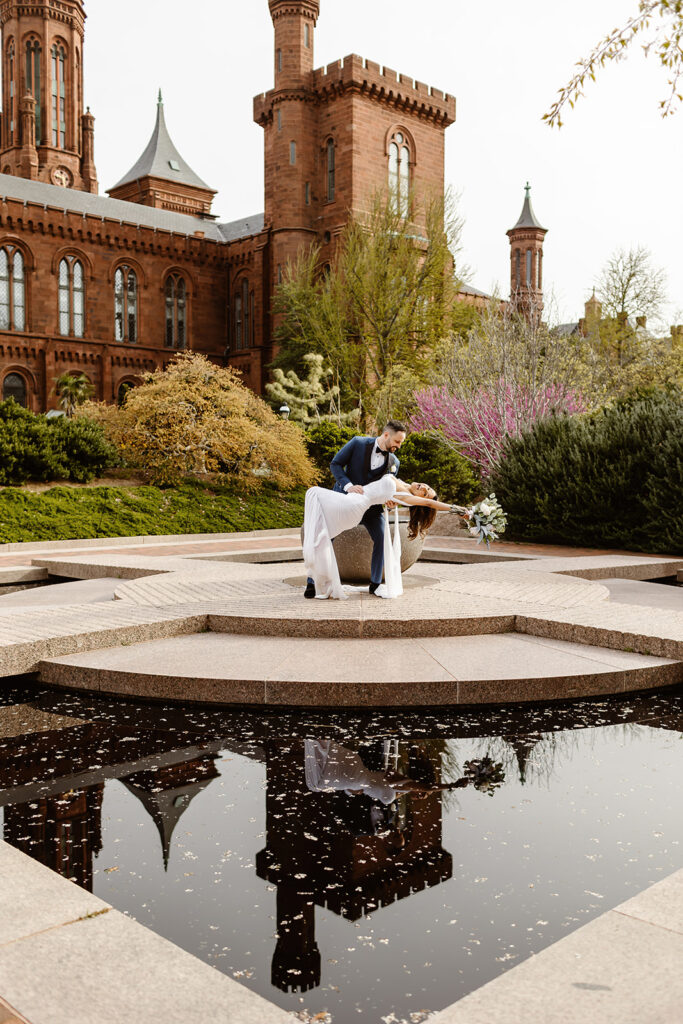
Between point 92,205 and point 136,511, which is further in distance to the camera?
point 92,205

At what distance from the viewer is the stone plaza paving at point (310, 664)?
2174 millimetres

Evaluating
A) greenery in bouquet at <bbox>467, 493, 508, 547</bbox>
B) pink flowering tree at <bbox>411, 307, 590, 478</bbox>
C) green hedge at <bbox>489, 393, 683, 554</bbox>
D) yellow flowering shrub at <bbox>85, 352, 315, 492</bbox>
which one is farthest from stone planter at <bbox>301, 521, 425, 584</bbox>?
yellow flowering shrub at <bbox>85, 352, 315, 492</bbox>

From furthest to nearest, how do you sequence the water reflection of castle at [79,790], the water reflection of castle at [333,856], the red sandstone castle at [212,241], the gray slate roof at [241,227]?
the gray slate roof at [241,227], the red sandstone castle at [212,241], the water reflection of castle at [79,790], the water reflection of castle at [333,856]

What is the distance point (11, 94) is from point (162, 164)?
452 inches

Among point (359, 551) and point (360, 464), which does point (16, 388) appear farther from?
point (360, 464)

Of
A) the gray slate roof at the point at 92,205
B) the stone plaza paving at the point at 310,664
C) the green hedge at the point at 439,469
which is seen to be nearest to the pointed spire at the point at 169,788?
the stone plaza paving at the point at 310,664

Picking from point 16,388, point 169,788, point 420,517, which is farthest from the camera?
point 16,388

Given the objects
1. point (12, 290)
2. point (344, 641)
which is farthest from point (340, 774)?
point (12, 290)

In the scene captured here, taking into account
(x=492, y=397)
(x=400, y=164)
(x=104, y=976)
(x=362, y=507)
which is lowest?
(x=104, y=976)

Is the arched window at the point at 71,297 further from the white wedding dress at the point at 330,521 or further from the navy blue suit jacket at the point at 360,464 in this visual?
the white wedding dress at the point at 330,521

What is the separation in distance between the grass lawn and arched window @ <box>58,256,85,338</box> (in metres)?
25.2

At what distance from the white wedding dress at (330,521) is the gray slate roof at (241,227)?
47.0 metres

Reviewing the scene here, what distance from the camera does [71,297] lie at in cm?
4278

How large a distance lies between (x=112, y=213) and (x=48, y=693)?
44.7 m
